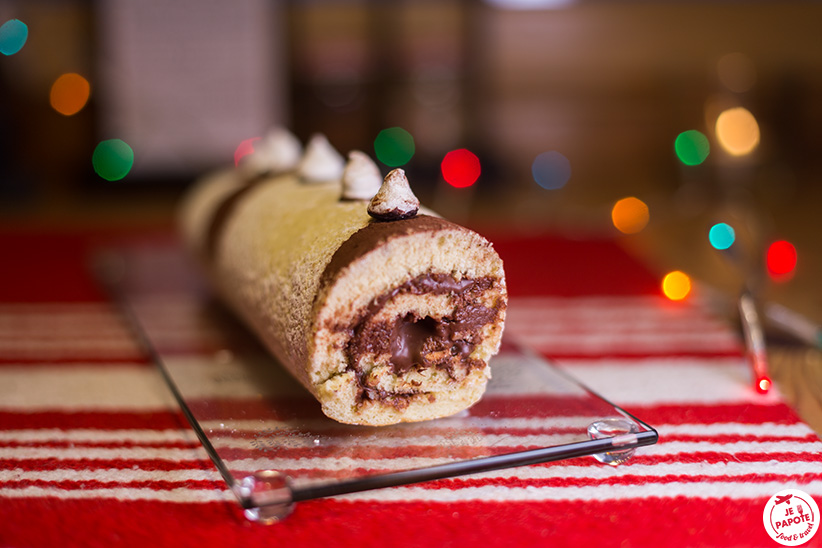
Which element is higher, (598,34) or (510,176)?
(598,34)

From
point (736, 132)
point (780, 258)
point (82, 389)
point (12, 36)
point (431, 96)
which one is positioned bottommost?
point (82, 389)

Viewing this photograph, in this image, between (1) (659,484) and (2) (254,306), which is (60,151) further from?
(1) (659,484)

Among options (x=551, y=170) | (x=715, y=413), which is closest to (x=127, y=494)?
(x=715, y=413)

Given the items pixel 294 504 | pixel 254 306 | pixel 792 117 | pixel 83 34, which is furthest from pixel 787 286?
pixel 83 34

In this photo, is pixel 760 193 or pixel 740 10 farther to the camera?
pixel 740 10

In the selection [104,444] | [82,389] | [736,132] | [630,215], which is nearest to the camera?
[104,444]

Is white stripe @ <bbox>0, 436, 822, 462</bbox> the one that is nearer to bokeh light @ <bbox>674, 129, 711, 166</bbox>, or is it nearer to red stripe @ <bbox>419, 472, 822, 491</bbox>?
red stripe @ <bbox>419, 472, 822, 491</bbox>

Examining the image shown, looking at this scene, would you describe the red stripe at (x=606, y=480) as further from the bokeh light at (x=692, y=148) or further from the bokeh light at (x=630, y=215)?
the bokeh light at (x=692, y=148)

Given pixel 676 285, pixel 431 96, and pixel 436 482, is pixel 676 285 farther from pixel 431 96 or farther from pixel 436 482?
pixel 431 96
